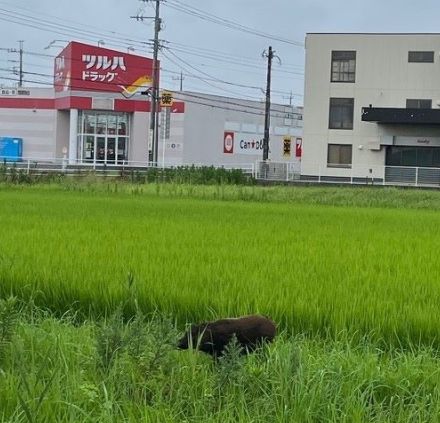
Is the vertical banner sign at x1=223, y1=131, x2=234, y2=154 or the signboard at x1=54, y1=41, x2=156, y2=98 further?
the vertical banner sign at x1=223, y1=131, x2=234, y2=154

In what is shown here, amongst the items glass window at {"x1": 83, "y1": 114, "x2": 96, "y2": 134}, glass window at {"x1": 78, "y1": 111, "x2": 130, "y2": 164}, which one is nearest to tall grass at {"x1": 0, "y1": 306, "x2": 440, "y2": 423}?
glass window at {"x1": 78, "y1": 111, "x2": 130, "y2": 164}

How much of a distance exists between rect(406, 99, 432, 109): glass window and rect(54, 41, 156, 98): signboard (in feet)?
57.3

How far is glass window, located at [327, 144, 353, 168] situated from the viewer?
38.9 metres

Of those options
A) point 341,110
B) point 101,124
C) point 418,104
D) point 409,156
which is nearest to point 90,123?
point 101,124

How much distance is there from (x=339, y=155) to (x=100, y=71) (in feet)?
57.1

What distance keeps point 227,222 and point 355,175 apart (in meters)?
28.3

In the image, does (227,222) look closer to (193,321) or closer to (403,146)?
(193,321)

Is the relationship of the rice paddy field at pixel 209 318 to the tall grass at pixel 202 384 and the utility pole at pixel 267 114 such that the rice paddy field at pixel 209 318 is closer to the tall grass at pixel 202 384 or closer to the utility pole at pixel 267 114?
the tall grass at pixel 202 384

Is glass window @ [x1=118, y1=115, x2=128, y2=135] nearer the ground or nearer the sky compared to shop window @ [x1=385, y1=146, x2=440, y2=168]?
nearer the sky

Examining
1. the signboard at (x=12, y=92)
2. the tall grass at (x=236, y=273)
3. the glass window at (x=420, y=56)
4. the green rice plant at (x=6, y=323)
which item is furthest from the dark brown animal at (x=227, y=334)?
the signboard at (x=12, y=92)

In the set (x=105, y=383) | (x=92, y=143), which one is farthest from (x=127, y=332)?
(x=92, y=143)

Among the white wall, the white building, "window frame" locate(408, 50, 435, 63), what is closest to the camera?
"window frame" locate(408, 50, 435, 63)

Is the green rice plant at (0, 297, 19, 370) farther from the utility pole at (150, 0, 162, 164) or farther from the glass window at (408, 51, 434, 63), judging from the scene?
the glass window at (408, 51, 434, 63)

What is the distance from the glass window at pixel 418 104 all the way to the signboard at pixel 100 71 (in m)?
17.5
